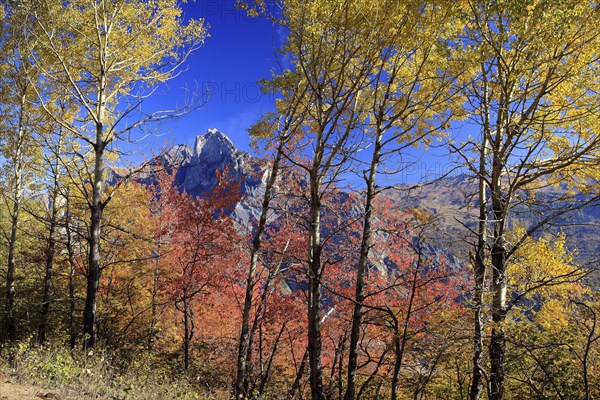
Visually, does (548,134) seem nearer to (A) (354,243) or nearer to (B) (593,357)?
(B) (593,357)

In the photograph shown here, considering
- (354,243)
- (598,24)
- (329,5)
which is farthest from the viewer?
(354,243)

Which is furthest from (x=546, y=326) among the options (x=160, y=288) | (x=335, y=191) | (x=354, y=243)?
(x=160, y=288)

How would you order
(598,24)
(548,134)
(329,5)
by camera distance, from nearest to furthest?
1. (598,24)
2. (329,5)
3. (548,134)

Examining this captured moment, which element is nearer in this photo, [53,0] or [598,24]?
[598,24]

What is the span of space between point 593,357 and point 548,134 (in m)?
3.86

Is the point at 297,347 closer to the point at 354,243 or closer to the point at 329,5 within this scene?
the point at 354,243

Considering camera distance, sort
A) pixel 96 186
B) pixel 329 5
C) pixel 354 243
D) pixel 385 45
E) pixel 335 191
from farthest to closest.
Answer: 1. pixel 335 191
2. pixel 354 243
3. pixel 96 186
4. pixel 385 45
5. pixel 329 5

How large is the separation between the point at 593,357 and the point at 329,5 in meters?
6.60

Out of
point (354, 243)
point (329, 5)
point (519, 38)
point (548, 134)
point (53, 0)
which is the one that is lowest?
point (354, 243)

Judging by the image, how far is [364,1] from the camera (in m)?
5.30

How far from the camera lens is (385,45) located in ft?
19.5

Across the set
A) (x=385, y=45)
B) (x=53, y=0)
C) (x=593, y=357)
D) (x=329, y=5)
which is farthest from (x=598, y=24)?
(x=53, y=0)

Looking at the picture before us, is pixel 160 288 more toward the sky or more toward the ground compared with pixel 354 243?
more toward the ground

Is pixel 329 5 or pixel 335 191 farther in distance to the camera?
pixel 335 191
